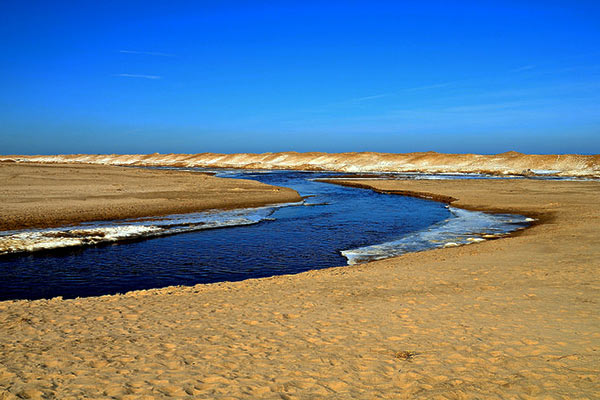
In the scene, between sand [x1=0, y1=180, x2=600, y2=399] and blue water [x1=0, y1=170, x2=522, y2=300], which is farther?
blue water [x1=0, y1=170, x2=522, y2=300]

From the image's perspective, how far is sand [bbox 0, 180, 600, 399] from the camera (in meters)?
4.91

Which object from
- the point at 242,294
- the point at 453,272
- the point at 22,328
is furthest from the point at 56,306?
the point at 453,272

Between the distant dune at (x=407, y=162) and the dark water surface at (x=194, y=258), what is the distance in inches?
2290

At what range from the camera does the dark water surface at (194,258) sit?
1088 cm

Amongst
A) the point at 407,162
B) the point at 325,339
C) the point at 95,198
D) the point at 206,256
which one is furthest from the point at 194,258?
the point at 407,162

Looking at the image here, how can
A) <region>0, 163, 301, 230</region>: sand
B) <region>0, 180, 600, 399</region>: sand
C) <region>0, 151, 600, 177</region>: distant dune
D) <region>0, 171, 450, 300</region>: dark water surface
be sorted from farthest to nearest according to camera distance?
<region>0, 151, 600, 177</region>: distant dune, <region>0, 163, 301, 230</region>: sand, <region>0, 171, 450, 300</region>: dark water surface, <region>0, 180, 600, 399</region>: sand

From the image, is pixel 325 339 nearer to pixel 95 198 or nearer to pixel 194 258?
pixel 194 258

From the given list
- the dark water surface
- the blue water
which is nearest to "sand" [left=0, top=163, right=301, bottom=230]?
the blue water

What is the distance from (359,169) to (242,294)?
279ft

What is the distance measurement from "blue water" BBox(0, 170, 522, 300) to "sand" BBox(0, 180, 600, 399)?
1.89 meters

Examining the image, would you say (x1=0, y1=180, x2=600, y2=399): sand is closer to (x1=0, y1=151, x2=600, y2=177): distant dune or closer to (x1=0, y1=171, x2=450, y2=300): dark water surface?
(x1=0, y1=171, x2=450, y2=300): dark water surface

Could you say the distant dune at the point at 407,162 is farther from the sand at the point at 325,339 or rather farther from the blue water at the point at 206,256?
the sand at the point at 325,339

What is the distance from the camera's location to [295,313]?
7.71 meters

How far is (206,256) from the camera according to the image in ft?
45.8
